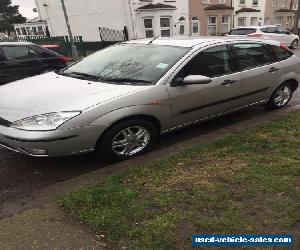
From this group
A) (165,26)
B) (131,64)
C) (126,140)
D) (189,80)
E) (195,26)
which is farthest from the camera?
(195,26)

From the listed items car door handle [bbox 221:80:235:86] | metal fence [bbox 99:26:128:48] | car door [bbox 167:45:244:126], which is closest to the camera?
car door [bbox 167:45:244:126]

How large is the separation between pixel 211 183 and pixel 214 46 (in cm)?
236

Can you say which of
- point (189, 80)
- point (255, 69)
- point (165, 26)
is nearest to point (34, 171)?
point (189, 80)

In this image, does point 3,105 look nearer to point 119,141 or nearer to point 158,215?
point 119,141

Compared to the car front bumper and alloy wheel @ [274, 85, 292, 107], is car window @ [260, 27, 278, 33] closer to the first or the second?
alloy wheel @ [274, 85, 292, 107]

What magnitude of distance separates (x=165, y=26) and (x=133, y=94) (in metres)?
24.4

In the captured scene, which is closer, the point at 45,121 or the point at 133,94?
the point at 45,121

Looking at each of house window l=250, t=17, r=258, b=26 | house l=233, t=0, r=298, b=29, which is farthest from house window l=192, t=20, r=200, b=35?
house window l=250, t=17, r=258, b=26

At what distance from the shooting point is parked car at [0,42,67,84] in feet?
31.4

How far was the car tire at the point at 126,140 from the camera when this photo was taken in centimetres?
433

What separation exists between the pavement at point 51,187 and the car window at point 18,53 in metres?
5.67

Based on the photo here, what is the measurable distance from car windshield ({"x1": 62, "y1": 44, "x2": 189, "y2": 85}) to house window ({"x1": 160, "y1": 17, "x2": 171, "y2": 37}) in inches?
886

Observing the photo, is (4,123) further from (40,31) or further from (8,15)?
(8,15)

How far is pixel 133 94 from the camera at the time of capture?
14.5 ft
